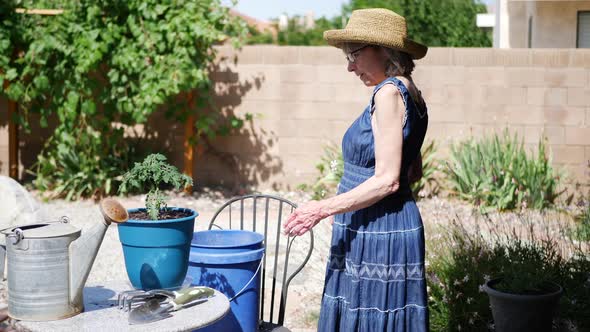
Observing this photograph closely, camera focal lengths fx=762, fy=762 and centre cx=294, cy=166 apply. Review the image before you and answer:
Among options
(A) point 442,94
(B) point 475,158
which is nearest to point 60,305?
(B) point 475,158

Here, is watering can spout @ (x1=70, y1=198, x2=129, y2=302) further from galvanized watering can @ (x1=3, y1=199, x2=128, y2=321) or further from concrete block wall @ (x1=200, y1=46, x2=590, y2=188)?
concrete block wall @ (x1=200, y1=46, x2=590, y2=188)

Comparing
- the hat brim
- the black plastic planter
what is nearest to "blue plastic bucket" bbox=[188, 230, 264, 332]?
the hat brim

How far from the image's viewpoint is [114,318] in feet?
7.97

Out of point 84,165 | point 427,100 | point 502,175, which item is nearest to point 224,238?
point 502,175

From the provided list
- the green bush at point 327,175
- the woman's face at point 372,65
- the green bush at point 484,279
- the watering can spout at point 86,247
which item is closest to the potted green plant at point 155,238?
the watering can spout at point 86,247

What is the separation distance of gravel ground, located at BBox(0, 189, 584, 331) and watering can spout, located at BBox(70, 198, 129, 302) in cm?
24

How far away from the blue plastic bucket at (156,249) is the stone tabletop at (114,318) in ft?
0.44

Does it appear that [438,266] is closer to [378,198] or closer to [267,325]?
[267,325]

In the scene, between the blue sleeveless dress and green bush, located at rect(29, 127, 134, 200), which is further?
green bush, located at rect(29, 127, 134, 200)

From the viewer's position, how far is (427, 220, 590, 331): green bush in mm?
4098

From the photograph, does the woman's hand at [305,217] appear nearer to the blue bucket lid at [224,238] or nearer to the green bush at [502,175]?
the blue bucket lid at [224,238]

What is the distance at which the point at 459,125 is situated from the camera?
842 cm

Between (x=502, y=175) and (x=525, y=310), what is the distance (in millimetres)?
4160

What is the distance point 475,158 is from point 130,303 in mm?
5897
